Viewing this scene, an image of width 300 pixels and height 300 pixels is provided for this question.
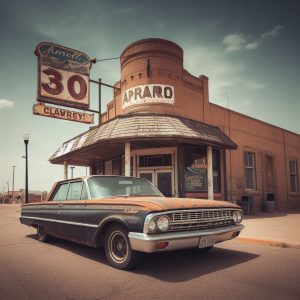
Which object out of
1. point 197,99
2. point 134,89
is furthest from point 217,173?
point 134,89

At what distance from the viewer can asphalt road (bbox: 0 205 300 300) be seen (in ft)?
12.1

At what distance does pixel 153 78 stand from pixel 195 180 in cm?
542

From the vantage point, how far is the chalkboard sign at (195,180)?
14602 millimetres

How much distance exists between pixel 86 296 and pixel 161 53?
1366 centimetres

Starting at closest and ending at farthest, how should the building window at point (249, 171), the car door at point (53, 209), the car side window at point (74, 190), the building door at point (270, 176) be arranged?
the car side window at point (74, 190), the car door at point (53, 209), the building window at point (249, 171), the building door at point (270, 176)

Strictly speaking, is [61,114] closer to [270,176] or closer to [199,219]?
[199,219]

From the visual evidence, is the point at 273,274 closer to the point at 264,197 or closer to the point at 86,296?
the point at 86,296

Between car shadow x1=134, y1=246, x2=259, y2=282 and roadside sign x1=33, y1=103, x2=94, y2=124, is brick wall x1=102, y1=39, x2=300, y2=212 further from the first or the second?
car shadow x1=134, y1=246, x2=259, y2=282

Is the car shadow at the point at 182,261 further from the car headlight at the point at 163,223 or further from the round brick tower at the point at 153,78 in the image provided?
the round brick tower at the point at 153,78

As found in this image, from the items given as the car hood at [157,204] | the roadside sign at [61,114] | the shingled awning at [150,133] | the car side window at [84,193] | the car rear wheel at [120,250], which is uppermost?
the roadside sign at [61,114]

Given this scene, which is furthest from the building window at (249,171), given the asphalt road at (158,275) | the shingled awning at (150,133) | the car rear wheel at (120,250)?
the car rear wheel at (120,250)

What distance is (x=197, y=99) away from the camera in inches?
674

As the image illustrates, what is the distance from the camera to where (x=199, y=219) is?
4.82 metres

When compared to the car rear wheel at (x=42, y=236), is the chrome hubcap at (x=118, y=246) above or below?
above
